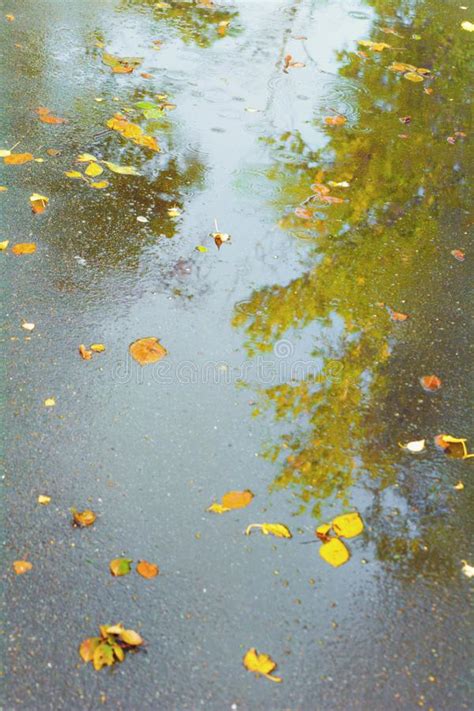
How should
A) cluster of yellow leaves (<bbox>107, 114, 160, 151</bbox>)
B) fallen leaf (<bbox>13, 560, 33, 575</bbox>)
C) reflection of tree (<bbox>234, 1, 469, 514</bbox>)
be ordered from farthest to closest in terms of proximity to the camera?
cluster of yellow leaves (<bbox>107, 114, 160, 151</bbox>) < reflection of tree (<bbox>234, 1, 469, 514</bbox>) < fallen leaf (<bbox>13, 560, 33, 575</bbox>)

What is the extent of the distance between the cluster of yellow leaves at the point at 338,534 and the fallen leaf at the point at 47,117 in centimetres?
326

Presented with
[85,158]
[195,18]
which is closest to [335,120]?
[85,158]

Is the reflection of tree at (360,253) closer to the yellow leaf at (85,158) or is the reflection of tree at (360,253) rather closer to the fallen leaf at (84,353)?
the fallen leaf at (84,353)

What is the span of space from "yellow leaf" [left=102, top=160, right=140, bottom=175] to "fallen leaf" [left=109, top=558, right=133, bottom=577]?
2543 millimetres

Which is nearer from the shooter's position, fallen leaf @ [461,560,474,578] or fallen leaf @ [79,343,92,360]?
fallen leaf @ [461,560,474,578]

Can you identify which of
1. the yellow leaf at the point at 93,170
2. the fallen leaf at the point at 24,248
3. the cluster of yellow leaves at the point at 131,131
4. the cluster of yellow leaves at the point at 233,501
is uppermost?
the cluster of yellow leaves at the point at 131,131

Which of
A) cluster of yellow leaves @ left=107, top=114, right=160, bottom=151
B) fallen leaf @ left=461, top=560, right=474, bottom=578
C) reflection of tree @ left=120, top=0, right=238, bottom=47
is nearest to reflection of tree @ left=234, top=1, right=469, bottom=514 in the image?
fallen leaf @ left=461, top=560, right=474, bottom=578

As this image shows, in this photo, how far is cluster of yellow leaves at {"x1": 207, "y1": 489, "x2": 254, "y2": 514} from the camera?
8.07ft

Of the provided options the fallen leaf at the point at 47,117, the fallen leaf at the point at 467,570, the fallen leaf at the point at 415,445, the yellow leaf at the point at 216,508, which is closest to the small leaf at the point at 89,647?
the yellow leaf at the point at 216,508

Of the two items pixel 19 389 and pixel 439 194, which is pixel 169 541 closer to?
pixel 19 389

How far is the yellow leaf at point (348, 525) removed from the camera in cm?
244

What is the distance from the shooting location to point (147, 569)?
88.7 inches

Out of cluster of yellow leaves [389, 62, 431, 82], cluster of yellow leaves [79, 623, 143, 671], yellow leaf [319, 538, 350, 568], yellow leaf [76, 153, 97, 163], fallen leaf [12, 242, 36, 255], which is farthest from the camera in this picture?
cluster of yellow leaves [389, 62, 431, 82]

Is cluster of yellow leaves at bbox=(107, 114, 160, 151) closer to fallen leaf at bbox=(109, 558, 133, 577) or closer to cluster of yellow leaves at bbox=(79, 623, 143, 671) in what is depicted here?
fallen leaf at bbox=(109, 558, 133, 577)
